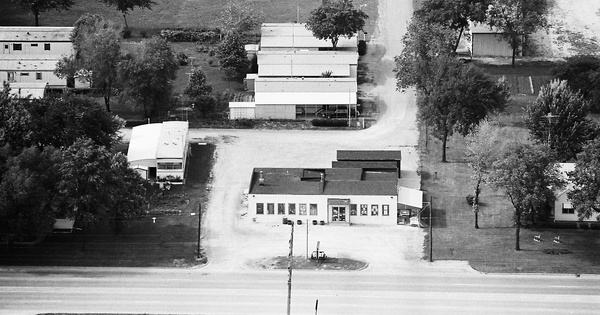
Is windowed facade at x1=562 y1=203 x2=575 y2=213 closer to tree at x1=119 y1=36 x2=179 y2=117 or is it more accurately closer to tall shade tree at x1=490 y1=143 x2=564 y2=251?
tall shade tree at x1=490 y1=143 x2=564 y2=251

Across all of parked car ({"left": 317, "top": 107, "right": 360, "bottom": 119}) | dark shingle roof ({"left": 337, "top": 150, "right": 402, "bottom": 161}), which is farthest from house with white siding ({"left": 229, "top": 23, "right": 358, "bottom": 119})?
dark shingle roof ({"left": 337, "top": 150, "right": 402, "bottom": 161})

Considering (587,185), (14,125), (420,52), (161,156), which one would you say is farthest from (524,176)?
(14,125)

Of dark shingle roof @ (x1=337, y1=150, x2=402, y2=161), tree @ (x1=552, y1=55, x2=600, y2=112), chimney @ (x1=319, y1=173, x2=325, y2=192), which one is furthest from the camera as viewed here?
tree @ (x1=552, y1=55, x2=600, y2=112)

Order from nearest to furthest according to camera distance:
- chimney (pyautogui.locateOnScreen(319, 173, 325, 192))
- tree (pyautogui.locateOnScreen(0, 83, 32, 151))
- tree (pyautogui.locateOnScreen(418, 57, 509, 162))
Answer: tree (pyautogui.locateOnScreen(0, 83, 32, 151)), chimney (pyautogui.locateOnScreen(319, 173, 325, 192)), tree (pyautogui.locateOnScreen(418, 57, 509, 162))

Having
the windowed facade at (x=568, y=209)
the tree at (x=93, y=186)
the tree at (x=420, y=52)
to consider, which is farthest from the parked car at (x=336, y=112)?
the tree at (x=93, y=186)

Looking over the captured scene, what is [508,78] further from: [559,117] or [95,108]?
[95,108]

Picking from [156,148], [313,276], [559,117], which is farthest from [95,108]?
[559,117]
